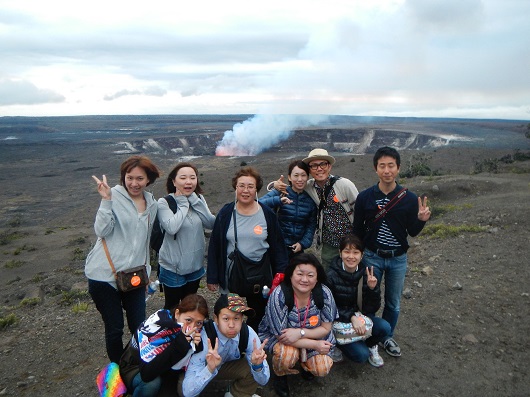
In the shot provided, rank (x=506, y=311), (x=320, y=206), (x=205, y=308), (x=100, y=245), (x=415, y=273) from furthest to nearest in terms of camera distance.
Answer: (x=415, y=273)
(x=506, y=311)
(x=320, y=206)
(x=100, y=245)
(x=205, y=308)

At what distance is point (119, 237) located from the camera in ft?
10.2

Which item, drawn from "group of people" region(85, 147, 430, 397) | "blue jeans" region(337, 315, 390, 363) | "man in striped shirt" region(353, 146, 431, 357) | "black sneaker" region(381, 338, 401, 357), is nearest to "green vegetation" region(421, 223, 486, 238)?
"black sneaker" region(381, 338, 401, 357)

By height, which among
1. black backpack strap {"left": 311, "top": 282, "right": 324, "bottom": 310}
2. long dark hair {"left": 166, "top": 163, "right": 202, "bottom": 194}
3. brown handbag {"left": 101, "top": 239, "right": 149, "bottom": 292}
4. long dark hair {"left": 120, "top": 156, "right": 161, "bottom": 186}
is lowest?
black backpack strap {"left": 311, "top": 282, "right": 324, "bottom": 310}

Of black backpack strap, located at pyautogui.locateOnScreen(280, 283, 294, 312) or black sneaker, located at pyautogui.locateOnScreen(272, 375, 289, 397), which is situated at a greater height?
black backpack strap, located at pyautogui.locateOnScreen(280, 283, 294, 312)

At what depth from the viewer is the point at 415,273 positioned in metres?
6.30

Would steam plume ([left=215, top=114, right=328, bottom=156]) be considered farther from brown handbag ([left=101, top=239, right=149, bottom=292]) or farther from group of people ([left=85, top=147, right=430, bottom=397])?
brown handbag ([left=101, top=239, right=149, bottom=292])

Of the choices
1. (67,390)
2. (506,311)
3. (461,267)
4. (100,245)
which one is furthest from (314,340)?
(461,267)

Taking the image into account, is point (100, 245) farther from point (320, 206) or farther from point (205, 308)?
point (320, 206)

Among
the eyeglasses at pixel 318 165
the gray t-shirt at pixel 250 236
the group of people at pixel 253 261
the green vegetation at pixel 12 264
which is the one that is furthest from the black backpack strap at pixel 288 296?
the green vegetation at pixel 12 264

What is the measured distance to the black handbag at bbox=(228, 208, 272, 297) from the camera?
11.0 ft

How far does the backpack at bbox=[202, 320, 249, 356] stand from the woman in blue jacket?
40.5 inches

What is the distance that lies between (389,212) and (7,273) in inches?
493

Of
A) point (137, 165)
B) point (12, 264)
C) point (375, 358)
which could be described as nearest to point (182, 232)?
point (137, 165)

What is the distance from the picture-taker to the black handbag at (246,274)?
3.36m
